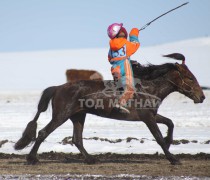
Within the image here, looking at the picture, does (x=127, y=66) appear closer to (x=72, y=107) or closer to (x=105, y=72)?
(x=72, y=107)

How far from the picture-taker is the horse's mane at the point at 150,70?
11031 mm

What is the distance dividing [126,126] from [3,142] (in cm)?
494

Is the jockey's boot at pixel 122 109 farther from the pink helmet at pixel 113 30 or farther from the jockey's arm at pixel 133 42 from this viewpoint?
the pink helmet at pixel 113 30

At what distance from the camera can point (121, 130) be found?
15.9 m

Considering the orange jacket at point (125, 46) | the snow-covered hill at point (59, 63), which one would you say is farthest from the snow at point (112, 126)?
the orange jacket at point (125, 46)

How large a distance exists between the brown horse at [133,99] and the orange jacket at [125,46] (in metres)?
0.43

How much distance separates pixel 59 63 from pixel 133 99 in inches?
2020

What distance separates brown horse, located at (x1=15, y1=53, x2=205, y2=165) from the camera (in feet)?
35.3

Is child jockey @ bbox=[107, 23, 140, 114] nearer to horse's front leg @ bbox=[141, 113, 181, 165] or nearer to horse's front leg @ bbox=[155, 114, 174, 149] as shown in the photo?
horse's front leg @ bbox=[141, 113, 181, 165]

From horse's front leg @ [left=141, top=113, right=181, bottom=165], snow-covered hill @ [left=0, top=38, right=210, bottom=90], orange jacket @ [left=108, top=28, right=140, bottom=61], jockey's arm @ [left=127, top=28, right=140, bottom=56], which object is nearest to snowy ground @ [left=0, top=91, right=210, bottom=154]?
horse's front leg @ [left=141, top=113, right=181, bottom=165]

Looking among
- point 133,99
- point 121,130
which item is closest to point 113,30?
point 133,99

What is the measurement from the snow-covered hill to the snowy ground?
79.2 ft

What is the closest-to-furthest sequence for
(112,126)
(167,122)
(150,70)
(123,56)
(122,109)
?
(123,56) → (122,109) → (167,122) → (150,70) → (112,126)

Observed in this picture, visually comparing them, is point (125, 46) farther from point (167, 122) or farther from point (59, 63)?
point (59, 63)
